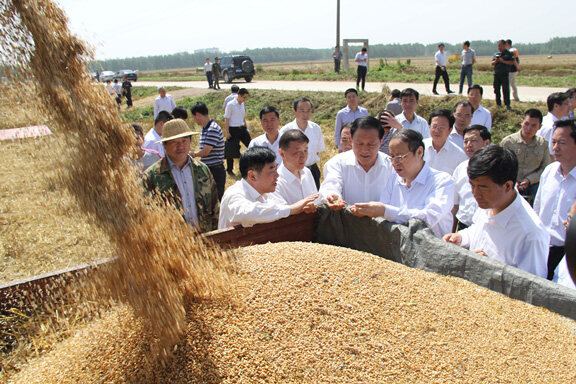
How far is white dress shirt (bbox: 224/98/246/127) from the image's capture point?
326 inches

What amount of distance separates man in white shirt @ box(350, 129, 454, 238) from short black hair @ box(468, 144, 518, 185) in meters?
0.55

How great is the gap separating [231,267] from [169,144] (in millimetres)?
1596

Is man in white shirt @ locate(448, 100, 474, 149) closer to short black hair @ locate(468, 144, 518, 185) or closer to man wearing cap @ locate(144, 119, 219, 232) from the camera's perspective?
short black hair @ locate(468, 144, 518, 185)

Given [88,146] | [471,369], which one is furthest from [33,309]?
[471,369]

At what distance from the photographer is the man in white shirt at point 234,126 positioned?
27.3ft

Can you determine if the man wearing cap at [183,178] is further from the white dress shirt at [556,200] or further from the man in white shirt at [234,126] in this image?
the man in white shirt at [234,126]

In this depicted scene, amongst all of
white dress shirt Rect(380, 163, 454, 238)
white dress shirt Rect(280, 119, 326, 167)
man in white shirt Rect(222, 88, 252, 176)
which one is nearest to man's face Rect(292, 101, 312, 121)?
white dress shirt Rect(280, 119, 326, 167)

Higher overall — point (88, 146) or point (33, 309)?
point (88, 146)

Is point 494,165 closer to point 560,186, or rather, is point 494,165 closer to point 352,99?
point 560,186

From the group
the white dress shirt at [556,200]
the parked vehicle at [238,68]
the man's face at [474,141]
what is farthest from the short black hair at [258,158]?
the parked vehicle at [238,68]

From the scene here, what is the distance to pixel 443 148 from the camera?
15.2 ft

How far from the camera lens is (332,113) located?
46.9ft

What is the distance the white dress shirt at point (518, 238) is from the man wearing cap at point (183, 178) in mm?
2227

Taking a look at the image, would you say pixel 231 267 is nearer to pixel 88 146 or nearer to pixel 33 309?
pixel 88 146
